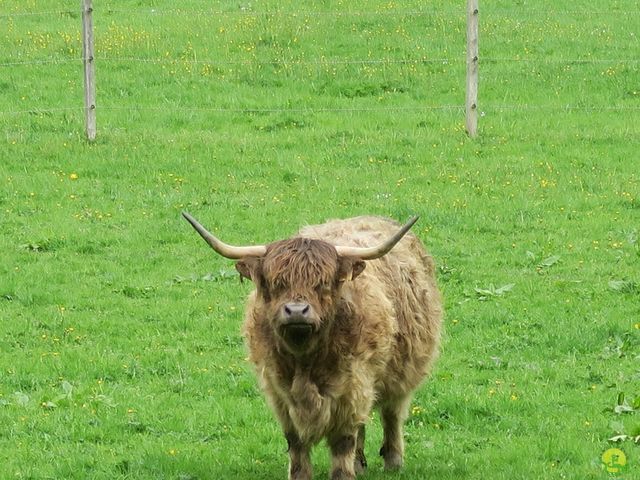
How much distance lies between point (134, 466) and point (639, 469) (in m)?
3.36

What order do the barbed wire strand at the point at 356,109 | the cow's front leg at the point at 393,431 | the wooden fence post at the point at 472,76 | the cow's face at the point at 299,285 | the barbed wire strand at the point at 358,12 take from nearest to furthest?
the cow's face at the point at 299,285
the cow's front leg at the point at 393,431
the wooden fence post at the point at 472,76
the barbed wire strand at the point at 356,109
the barbed wire strand at the point at 358,12

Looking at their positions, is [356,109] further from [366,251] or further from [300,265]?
[300,265]

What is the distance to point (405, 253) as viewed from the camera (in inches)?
388

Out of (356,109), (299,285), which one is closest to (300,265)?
(299,285)

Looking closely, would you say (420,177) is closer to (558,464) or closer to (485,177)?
(485,177)

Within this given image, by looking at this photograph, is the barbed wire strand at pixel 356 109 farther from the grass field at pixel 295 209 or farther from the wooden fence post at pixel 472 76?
the wooden fence post at pixel 472 76

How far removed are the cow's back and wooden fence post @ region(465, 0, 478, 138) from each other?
383 inches

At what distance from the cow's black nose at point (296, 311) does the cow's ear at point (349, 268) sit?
1.54ft

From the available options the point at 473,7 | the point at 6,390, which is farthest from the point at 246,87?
the point at 6,390

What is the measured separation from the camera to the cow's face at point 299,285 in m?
8.05

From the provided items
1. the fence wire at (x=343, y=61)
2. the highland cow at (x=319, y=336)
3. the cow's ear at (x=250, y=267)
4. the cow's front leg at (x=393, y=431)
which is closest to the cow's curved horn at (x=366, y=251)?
the highland cow at (x=319, y=336)

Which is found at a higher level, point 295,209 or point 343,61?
point 343,61

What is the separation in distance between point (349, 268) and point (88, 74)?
1190 cm

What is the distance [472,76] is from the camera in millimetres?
19812
